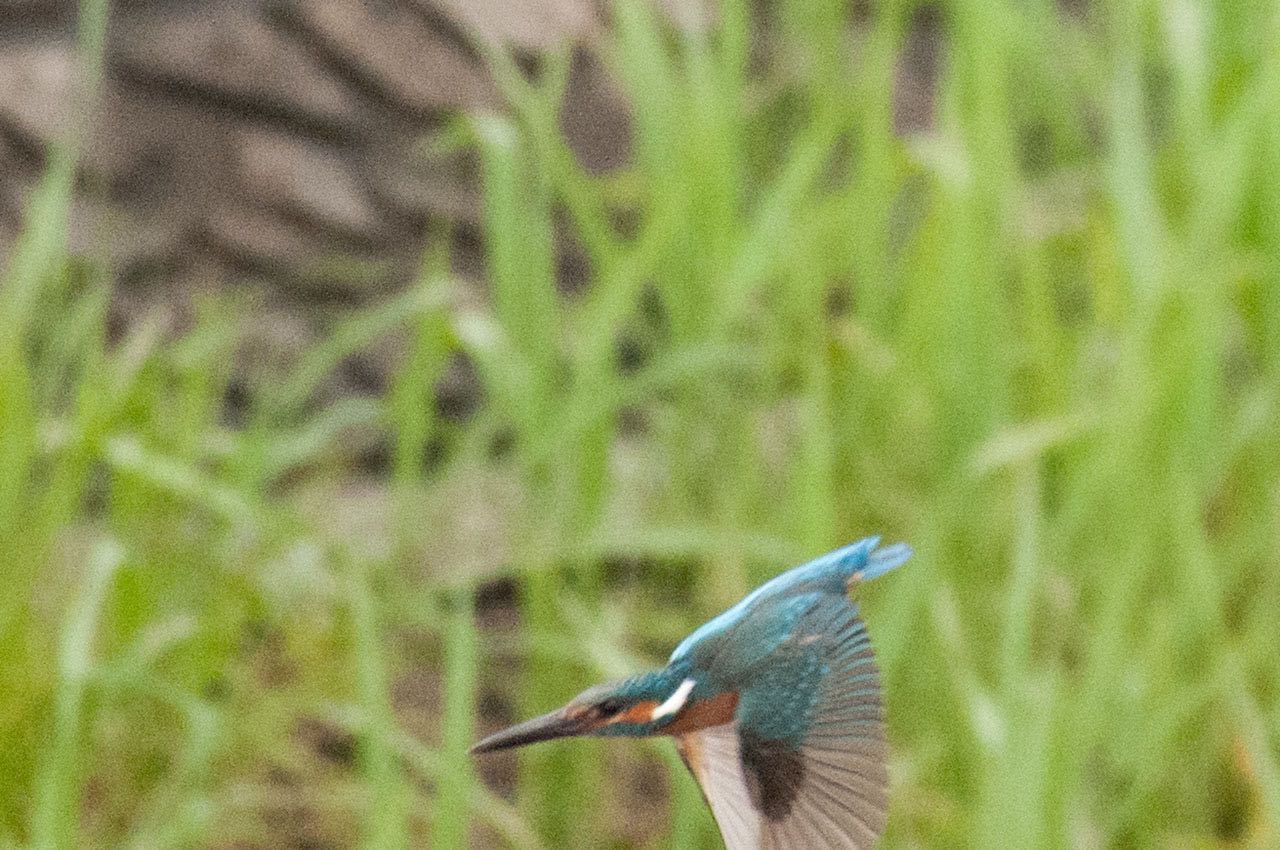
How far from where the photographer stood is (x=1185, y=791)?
1015mm

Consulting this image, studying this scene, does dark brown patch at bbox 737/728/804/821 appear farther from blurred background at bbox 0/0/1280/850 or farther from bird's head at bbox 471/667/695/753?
blurred background at bbox 0/0/1280/850

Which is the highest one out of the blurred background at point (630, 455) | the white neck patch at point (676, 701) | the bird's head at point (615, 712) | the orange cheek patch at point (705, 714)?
the blurred background at point (630, 455)

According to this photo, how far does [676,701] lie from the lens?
10cm

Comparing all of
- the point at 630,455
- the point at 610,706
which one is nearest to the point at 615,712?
the point at 610,706

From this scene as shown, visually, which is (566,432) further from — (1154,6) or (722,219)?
(1154,6)

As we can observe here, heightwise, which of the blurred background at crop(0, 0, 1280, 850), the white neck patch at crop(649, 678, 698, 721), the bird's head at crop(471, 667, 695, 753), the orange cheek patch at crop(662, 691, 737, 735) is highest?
the blurred background at crop(0, 0, 1280, 850)

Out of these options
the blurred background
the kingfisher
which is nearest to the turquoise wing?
the kingfisher

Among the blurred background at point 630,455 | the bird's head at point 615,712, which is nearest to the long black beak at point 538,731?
the bird's head at point 615,712

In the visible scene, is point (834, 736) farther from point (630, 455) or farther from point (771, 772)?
point (630, 455)

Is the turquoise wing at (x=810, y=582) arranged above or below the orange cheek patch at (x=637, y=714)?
above

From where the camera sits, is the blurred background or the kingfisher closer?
the kingfisher

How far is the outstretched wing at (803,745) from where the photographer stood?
0.09 m

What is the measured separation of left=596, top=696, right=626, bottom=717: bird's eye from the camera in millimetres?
104

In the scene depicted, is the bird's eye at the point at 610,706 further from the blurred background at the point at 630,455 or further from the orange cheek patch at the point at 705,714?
the blurred background at the point at 630,455
